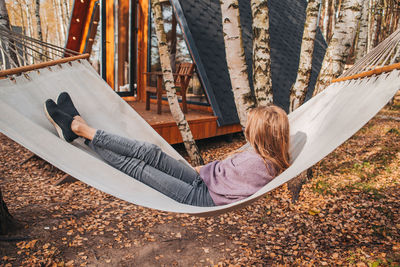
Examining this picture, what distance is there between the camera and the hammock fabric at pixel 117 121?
1.32m

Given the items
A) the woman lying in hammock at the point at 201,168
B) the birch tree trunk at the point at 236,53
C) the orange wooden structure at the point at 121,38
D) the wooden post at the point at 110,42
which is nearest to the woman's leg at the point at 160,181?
the woman lying in hammock at the point at 201,168

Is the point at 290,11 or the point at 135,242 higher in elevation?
the point at 290,11

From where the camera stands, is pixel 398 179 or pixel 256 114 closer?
pixel 256 114

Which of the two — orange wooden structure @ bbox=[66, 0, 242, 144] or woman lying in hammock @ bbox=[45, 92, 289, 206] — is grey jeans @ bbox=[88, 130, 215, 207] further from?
orange wooden structure @ bbox=[66, 0, 242, 144]

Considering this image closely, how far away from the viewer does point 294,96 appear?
9.05 ft

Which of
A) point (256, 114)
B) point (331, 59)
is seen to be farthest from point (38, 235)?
point (331, 59)

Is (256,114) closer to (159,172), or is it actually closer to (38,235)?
(159,172)

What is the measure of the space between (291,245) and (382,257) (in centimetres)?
58

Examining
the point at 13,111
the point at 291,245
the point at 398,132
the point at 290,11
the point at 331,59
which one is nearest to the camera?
the point at 13,111

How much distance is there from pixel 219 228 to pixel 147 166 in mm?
1018

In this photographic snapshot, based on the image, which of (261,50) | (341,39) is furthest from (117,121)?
(341,39)

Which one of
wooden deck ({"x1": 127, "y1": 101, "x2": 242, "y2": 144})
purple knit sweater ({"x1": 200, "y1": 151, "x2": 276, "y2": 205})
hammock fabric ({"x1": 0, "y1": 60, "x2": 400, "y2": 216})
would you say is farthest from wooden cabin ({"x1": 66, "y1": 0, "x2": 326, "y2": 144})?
purple knit sweater ({"x1": 200, "y1": 151, "x2": 276, "y2": 205})

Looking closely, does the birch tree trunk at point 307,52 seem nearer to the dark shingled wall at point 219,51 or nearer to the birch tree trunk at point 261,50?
the birch tree trunk at point 261,50

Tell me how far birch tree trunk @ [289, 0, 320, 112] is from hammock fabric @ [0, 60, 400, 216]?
668 mm
